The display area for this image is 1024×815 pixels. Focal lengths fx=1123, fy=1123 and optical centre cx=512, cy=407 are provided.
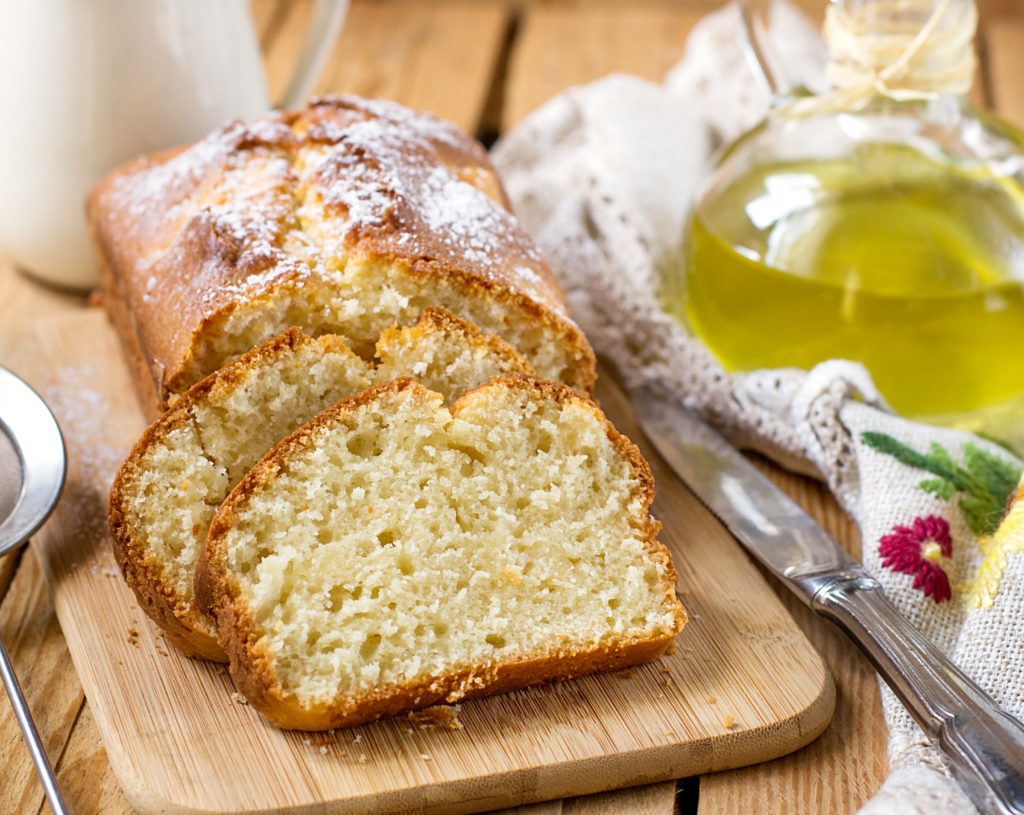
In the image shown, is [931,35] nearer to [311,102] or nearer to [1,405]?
[311,102]

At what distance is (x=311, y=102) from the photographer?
2.26 metres

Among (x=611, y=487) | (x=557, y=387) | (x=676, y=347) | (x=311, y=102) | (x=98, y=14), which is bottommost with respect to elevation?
(x=676, y=347)

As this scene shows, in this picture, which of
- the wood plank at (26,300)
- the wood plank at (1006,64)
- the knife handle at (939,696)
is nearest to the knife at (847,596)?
the knife handle at (939,696)

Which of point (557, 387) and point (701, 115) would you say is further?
point (701, 115)

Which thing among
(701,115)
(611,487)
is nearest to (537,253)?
(611,487)

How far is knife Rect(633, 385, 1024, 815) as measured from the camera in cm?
140

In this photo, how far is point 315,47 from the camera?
2.63m

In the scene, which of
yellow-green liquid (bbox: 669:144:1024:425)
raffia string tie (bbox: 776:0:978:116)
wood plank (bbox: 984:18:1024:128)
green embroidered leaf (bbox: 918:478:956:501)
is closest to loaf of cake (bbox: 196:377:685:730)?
green embroidered leaf (bbox: 918:478:956:501)

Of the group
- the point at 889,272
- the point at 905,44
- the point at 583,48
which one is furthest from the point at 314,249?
the point at 583,48

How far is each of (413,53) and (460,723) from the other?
9.21ft

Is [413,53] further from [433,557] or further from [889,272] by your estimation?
[433,557]

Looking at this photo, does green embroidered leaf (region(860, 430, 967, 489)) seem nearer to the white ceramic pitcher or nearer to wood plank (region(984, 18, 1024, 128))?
the white ceramic pitcher

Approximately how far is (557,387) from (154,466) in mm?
603

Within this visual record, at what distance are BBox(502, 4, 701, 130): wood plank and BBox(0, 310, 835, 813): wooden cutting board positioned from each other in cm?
210
